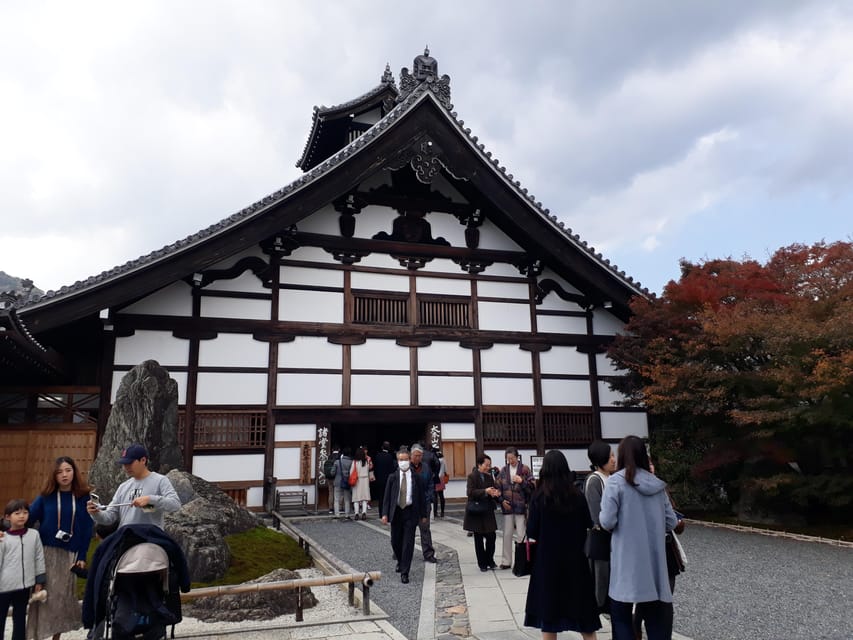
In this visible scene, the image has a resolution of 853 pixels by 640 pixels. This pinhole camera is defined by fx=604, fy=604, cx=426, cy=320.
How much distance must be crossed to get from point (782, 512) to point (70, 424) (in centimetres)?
1382

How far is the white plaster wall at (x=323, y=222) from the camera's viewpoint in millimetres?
13914

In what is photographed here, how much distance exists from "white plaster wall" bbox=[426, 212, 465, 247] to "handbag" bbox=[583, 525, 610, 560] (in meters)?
11.4

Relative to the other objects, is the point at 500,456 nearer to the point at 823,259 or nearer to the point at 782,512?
the point at 782,512

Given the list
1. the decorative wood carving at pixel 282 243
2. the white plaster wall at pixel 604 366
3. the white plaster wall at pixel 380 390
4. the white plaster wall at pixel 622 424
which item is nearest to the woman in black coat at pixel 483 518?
the white plaster wall at pixel 380 390

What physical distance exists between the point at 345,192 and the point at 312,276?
2034 millimetres

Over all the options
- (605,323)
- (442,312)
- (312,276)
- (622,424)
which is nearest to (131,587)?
(312,276)

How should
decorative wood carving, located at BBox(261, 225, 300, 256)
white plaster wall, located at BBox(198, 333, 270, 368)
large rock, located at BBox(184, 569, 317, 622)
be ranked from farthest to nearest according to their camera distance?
decorative wood carving, located at BBox(261, 225, 300, 256), white plaster wall, located at BBox(198, 333, 270, 368), large rock, located at BBox(184, 569, 317, 622)

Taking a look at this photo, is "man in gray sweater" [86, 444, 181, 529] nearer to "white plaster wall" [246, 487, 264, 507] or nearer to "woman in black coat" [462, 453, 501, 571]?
"woman in black coat" [462, 453, 501, 571]

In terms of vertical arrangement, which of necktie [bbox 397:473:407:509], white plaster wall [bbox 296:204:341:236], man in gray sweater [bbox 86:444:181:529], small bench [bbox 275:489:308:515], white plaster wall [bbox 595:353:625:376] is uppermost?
white plaster wall [bbox 296:204:341:236]

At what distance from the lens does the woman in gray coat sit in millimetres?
3680

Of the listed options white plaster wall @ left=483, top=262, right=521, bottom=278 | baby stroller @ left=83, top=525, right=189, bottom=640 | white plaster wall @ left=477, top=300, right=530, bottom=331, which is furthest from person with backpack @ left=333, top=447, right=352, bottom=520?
baby stroller @ left=83, top=525, right=189, bottom=640

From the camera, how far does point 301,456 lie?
1286cm

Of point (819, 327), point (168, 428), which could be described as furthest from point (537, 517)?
point (819, 327)

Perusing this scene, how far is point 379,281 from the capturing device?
562 inches
